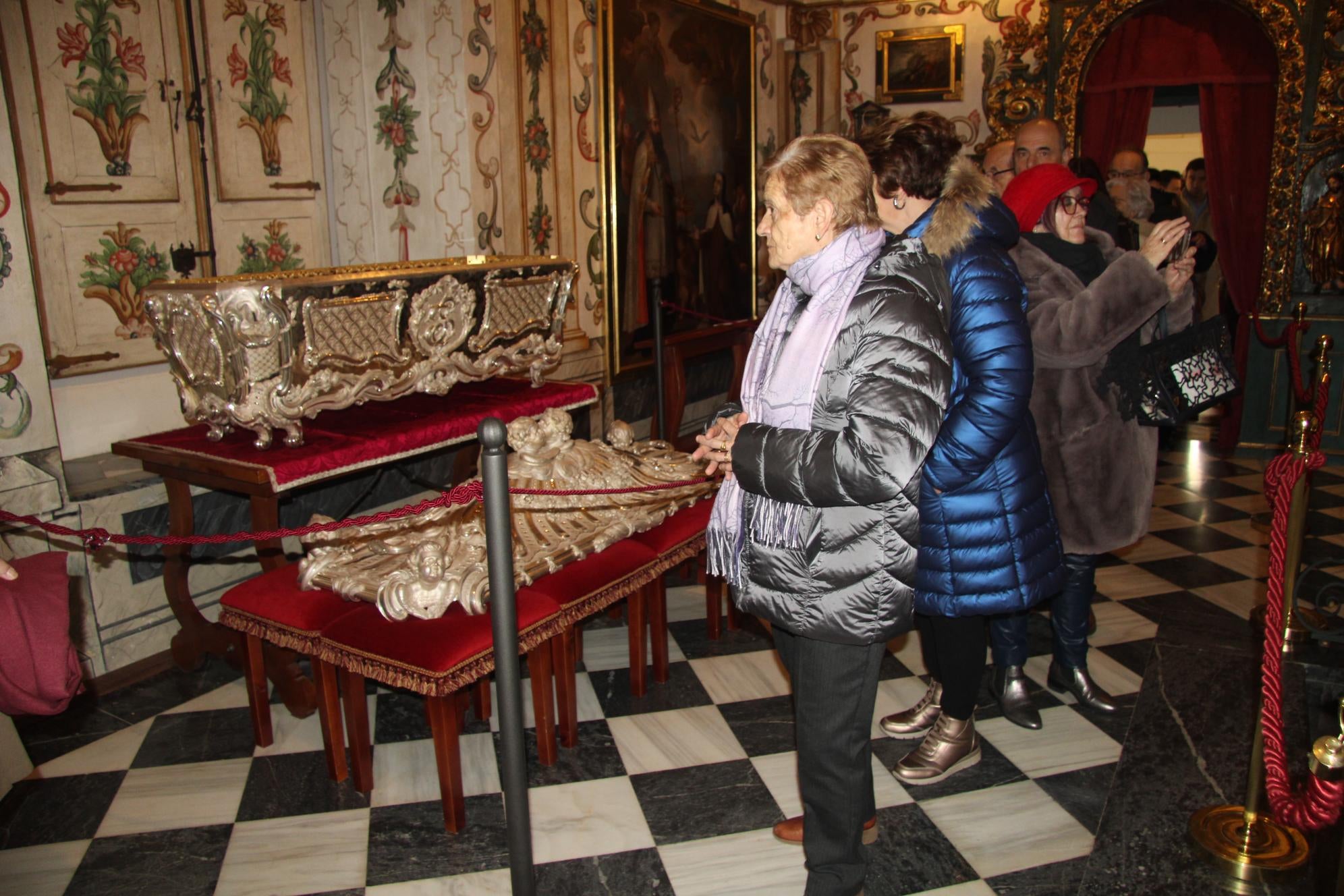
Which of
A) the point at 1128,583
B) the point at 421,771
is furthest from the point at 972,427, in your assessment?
the point at 1128,583

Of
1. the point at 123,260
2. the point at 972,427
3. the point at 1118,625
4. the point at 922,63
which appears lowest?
the point at 1118,625

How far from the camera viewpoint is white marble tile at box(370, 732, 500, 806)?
3191 millimetres

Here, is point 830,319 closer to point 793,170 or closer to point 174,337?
point 793,170


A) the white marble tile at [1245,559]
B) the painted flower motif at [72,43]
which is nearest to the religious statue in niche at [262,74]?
the painted flower motif at [72,43]

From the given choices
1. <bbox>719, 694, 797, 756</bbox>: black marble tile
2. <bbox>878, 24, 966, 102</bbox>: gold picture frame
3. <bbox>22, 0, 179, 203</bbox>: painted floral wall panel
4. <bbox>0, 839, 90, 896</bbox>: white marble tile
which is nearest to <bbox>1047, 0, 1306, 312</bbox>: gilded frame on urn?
<bbox>878, 24, 966, 102</bbox>: gold picture frame

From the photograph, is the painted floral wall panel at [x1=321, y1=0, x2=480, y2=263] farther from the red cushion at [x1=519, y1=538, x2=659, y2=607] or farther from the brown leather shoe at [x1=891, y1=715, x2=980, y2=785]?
the brown leather shoe at [x1=891, y1=715, x2=980, y2=785]

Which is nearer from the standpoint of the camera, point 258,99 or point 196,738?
point 196,738

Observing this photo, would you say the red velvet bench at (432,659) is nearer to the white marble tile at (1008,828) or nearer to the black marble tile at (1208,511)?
the white marble tile at (1008,828)

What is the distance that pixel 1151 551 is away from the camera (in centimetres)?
538

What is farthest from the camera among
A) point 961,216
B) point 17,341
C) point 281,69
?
point 281,69

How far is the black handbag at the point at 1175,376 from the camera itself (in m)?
3.21

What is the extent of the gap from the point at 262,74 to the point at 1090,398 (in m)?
3.98

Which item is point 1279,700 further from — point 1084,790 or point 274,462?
point 274,462

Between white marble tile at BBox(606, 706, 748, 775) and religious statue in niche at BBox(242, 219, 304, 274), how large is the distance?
2.77 meters
